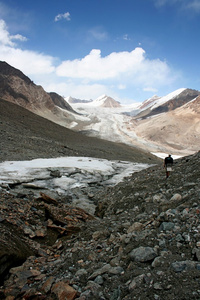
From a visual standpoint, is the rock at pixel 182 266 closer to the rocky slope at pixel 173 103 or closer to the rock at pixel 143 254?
the rock at pixel 143 254

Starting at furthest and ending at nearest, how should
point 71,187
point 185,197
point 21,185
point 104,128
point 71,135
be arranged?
point 104,128, point 71,135, point 71,187, point 21,185, point 185,197

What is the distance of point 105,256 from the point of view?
159 inches

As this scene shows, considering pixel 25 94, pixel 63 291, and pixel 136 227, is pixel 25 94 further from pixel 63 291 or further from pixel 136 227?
pixel 63 291

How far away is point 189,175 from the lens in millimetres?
7824

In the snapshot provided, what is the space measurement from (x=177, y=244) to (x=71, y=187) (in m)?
8.45

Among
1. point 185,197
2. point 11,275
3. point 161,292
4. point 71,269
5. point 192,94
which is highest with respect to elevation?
point 192,94

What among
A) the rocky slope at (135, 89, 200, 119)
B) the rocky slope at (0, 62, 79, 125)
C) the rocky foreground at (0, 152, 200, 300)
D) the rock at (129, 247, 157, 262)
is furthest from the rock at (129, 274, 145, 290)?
the rocky slope at (135, 89, 200, 119)

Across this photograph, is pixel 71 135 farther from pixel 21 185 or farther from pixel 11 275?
pixel 11 275

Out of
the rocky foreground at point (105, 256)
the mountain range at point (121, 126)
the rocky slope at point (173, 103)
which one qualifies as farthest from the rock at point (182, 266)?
the rocky slope at point (173, 103)

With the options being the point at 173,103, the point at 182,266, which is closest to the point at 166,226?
the point at 182,266

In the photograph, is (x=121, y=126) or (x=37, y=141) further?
(x=121, y=126)

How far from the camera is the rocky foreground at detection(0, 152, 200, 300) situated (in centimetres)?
295

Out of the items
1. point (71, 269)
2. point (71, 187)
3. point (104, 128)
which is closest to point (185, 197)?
point (71, 269)

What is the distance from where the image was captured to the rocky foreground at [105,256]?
2.95 m
